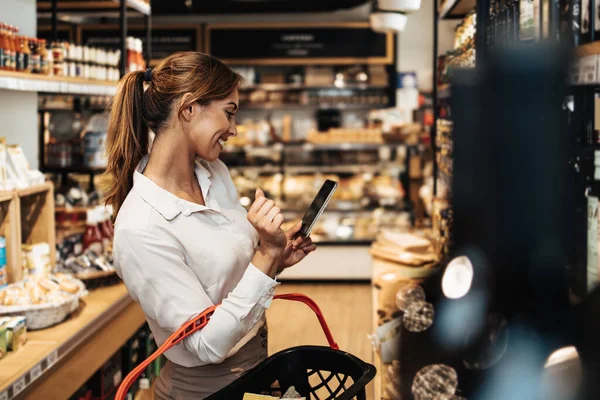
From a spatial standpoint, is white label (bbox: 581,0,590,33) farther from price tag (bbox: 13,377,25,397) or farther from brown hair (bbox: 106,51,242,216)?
price tag (bbox: 13,377,25,397)

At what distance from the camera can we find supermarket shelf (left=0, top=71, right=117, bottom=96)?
9.10ft

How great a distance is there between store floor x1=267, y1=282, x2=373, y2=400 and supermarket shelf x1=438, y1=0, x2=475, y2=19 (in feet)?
5.93

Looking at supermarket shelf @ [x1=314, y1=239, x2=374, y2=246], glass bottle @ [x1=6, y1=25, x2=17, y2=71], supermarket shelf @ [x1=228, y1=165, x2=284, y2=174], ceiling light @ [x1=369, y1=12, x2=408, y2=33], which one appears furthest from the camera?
supermarket shelf @ [x1=228, y1=165, x2=284, y2=174]

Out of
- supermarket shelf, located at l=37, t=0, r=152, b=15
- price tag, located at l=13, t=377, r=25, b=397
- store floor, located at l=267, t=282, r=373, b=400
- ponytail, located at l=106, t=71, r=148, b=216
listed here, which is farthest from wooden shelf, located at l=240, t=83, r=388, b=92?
ponytail, located at l=106, t=71, r=148, b=216

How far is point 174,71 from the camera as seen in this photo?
5.90 ft

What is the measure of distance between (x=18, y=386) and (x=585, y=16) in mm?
1913

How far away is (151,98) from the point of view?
1.84m

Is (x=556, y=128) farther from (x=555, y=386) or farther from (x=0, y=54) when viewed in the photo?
(x=0, y=54)

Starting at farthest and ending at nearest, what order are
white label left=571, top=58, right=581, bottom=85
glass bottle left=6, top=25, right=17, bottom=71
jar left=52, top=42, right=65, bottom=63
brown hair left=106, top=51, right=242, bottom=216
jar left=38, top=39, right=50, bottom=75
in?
jar left=52, top=42, right=65, bottom=63, jar left=38, top=39, right=50, bottom=75, glass bottle left=6, top=25, right=17, bottom=71, brown hair left=106, top=51, right=242, bottom=216, white label left=571, top=58, right=581, bottom=85

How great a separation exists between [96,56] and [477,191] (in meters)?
2.89

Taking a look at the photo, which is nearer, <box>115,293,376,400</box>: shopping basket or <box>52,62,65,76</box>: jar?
<box>115,293,376,400</box>: shopping basket

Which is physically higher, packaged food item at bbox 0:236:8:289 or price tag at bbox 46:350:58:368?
packaged food item at bbox 0:236:8:289

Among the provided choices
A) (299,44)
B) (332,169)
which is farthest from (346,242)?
(299,44)

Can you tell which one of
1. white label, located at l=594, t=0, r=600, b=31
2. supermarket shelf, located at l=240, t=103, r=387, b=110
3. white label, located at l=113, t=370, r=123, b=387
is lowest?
white label, located at l=113, t=370, r=123, b=387
